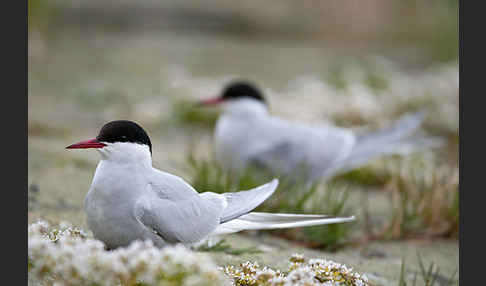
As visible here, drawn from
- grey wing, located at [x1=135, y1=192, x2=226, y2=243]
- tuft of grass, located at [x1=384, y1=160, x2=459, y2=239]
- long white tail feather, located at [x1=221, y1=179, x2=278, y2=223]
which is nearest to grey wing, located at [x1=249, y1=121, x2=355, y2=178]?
tuft of grass, located at [x1=384, y1=160, x2=459, y2=239]

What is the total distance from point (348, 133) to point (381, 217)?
2.10 feet

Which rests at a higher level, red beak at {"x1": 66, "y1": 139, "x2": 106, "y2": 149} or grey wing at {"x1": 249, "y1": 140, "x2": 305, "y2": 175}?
red beak at {"x1": 66, "y1": 139, "x2": 106, "y2": 149}

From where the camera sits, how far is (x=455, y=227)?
9.62 ft

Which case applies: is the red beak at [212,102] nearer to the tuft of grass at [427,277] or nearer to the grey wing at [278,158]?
the grey wing at [278,158]

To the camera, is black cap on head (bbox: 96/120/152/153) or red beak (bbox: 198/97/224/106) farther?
red beak (bbox: 198/97/224/106)

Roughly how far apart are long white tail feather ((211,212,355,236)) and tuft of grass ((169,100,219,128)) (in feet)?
9.87

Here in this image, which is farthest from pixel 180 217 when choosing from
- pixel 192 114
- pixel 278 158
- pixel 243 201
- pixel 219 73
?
pixel 219 73

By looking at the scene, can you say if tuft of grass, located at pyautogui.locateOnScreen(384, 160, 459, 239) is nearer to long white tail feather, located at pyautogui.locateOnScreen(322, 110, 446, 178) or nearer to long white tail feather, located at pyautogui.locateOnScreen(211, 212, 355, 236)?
long white tail feather, located at pyautogui.locateOnScreen(322, 110, 446, 178)

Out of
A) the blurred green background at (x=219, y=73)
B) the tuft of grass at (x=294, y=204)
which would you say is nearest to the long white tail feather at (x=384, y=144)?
the blurred green background at (x=219, y=73)

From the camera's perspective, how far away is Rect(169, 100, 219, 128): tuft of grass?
16.1 ft

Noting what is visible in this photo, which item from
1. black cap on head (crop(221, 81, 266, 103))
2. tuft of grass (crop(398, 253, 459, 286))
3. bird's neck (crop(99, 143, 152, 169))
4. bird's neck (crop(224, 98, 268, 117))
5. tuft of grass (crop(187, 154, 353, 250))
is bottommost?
tuft of grass (crop(398, 253, 459, 286))

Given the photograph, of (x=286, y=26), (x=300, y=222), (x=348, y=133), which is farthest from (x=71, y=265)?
(x=286, y=26)

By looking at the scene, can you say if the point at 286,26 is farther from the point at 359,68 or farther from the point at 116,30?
the point at 359,68

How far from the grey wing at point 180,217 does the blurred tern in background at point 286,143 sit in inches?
53.0
